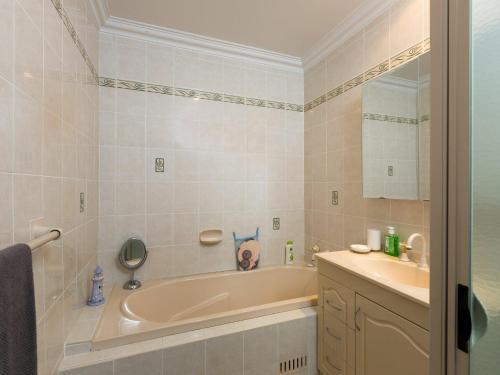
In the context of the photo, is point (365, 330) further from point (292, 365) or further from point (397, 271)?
point (292, 365)

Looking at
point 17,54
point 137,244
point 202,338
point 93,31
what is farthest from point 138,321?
point 93,31

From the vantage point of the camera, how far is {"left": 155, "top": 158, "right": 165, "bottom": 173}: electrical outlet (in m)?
1.90

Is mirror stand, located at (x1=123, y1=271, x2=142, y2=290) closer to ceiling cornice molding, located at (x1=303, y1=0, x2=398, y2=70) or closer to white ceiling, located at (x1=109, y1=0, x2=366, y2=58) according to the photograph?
white ceiling, located at (x1=109, y1=0, x2=366, y2=58)

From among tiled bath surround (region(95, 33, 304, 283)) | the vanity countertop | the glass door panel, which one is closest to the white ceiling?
tiled bath surround (region(95, 33, 304, 283))

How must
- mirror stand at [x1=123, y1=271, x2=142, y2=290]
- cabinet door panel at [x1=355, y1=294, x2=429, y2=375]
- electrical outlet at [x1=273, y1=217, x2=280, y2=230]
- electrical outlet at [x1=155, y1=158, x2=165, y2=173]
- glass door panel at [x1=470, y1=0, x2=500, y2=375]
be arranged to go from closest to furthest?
glass door panel at [x1=470, y1=0, x2=500, y2=375] → cabinet door panel at [x1=355, y1=294, x2=429, y2=375] → mirror stand at [x1=123, y1=271, x2=142, y2=290] → electrical outlet at [x1=155, y1=158, x2=165, y2=173] → electrical outlet at [x1=273, y1=217, x2=280, y2=230]

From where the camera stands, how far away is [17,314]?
542mm

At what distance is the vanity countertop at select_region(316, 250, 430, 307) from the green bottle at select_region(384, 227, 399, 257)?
0.04m

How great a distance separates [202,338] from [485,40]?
60.1 inches

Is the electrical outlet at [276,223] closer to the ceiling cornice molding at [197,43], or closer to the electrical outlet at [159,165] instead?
the electrical outlet at [159,165]

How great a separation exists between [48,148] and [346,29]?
2.03m

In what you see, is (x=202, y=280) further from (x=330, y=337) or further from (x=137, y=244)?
(x=330, y=337)

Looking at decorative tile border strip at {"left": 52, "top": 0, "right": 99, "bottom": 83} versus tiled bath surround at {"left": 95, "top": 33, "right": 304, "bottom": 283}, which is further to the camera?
tiled bath surround at {"left": 95, "top": 33, "right": 304, "bottom": 283}

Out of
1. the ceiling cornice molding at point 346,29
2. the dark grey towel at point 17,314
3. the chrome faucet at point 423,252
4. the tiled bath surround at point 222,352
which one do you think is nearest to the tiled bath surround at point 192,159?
the ceiling cornice molding at point 346,29

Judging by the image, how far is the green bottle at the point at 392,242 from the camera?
145 centimetres
